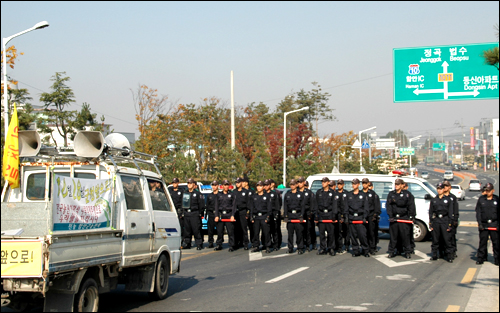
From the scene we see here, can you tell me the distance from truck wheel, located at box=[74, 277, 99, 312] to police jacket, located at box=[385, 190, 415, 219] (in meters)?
8.66

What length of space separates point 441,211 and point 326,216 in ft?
9.47

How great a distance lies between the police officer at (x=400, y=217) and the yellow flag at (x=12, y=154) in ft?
31.5

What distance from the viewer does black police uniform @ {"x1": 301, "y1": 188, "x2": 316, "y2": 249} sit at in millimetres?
14219

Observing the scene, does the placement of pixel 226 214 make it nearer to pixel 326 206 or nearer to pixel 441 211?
pixel 326 206

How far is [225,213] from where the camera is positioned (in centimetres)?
1499

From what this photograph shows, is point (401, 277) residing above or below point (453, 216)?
below

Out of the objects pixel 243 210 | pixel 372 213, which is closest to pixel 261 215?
pixel 243 210

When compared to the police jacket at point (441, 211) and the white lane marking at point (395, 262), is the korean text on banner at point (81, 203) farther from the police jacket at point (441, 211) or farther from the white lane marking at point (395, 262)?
the police jacket at point (441, 211)

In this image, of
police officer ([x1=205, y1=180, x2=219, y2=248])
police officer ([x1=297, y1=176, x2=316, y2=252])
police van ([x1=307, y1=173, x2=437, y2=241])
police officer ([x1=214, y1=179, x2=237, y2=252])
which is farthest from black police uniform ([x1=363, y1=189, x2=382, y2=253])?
police officer ([x1=205, y1=180, x2=219, y2=248])

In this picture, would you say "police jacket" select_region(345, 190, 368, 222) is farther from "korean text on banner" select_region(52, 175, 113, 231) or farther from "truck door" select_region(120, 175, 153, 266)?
"korean text on banner" select_region(52, 175, 113, 231)

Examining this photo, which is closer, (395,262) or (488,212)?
(488,212)

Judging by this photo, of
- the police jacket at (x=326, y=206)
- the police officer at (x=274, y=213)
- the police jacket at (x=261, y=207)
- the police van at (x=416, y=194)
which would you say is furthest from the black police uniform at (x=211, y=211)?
the police van at (x=416, y=194)

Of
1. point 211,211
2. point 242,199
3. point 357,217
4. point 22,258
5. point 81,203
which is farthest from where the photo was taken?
point 211,211

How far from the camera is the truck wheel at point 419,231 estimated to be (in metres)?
16.6
